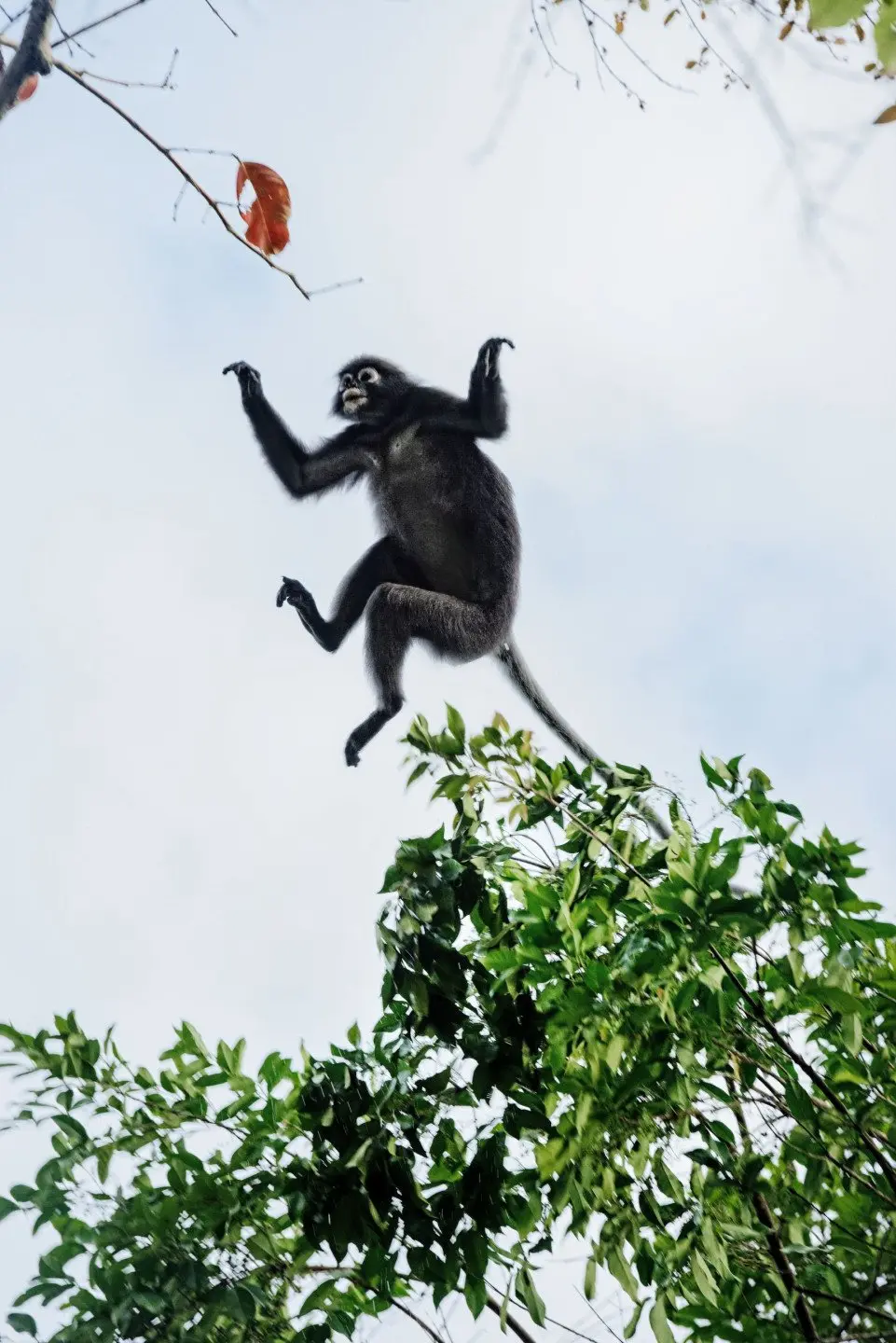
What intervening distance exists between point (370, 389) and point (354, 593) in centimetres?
43

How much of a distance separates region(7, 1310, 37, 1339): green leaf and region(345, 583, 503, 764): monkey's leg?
45.8 inches

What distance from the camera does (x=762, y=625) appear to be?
2.49 meters

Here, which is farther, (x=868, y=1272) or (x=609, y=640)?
(x=609, y=640)

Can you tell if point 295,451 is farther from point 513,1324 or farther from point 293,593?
point 513,1324

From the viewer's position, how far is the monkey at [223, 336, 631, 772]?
102 inches

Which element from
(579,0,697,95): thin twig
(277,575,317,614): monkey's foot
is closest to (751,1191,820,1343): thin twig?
(277,575,317,614): monkey's foot

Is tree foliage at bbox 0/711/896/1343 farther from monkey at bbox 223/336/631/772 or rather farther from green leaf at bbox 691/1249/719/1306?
monkey at bbox 223/336/631/772

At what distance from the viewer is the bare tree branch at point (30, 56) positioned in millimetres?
1554

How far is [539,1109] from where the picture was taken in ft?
4.80

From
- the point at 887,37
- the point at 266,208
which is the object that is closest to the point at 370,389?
the point at 266,208

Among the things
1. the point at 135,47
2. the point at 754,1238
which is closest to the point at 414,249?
the point at 135,47

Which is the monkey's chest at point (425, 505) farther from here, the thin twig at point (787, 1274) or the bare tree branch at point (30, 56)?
the thin twig at point (787, 1274)

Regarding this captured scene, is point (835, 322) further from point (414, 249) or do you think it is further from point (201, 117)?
point (201, 117)

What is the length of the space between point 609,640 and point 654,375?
56 centimetres
